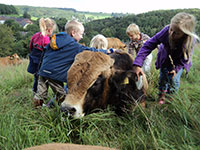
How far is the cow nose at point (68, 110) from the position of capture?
2.27 metres

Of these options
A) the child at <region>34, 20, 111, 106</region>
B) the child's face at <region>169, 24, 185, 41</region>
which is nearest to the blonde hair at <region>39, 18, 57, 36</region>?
the child at <region>34, 20, 111, 106</region>

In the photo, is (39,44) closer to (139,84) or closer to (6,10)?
(139,84)

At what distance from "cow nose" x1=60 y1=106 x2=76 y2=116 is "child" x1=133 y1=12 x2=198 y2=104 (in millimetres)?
1310

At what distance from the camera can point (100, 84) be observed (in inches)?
105

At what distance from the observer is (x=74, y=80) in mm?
2482

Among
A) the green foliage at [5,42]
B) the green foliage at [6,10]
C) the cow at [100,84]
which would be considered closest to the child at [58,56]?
the cow at [100,84]

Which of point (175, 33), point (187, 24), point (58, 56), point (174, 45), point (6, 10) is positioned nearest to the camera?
point (187, 24)

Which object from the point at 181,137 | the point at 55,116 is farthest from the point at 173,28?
the point at 55,116

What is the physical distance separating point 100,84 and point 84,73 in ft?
1.15

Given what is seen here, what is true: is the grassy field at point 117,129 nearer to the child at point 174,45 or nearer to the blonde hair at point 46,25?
the child at point 174,45

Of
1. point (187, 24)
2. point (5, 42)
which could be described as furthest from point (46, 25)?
point (5, 42)

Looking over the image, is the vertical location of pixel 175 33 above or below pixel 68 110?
above

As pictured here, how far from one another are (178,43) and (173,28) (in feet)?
1.23

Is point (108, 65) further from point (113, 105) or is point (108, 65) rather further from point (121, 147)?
point (121, 147)
